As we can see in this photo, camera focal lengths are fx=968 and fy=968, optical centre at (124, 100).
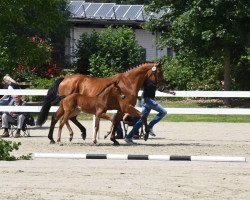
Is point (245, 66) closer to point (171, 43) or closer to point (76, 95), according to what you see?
point (171, 43)

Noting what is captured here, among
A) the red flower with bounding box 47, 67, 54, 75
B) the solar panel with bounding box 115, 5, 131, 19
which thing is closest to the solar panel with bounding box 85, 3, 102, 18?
the solar panel with bounding box 115, 5, 131, 19

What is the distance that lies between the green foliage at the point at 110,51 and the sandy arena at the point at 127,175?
29.0 metres

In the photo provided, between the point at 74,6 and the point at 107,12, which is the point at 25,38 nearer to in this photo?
the point at 107,12

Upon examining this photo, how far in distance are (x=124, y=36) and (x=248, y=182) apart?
1584 inches

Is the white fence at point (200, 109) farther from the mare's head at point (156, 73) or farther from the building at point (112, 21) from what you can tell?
the building at point (112, 21)

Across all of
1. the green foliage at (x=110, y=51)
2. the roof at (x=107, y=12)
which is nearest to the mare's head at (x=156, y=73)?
the green foliage at (x=110, y=51)

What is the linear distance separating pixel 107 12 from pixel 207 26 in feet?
74.4

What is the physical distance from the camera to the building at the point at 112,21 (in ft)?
206

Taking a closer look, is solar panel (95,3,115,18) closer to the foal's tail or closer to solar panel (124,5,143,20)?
solar panel (124,5,143,20)

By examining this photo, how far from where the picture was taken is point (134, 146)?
22.4 m

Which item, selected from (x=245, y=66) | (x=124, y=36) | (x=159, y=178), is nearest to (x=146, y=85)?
(x=159, y=178)

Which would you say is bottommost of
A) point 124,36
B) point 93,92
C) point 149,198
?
point 149,198

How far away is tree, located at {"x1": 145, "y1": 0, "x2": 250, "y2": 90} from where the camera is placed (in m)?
42.3

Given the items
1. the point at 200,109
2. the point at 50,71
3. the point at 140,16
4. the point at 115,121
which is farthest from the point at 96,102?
the point at 140,16
